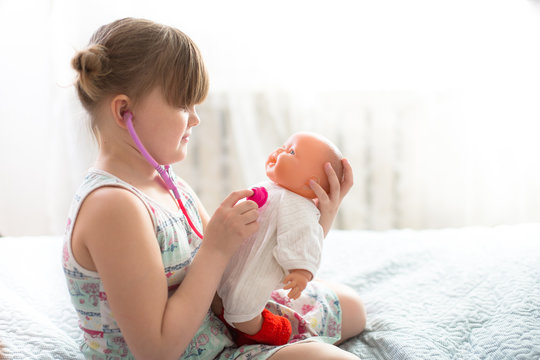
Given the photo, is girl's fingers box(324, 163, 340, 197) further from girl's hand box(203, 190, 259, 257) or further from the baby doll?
girl's hand box(203, 190, 259, 257)

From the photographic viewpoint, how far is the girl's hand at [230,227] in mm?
870

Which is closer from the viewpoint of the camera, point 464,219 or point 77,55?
point 77,55

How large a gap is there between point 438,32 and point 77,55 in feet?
4.87

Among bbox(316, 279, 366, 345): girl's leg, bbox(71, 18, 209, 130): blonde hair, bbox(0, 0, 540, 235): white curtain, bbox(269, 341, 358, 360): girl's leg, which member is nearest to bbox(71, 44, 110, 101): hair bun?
bbox(71, 18, 209, 130): blonde hair

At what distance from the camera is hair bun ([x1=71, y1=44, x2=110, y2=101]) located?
32.6 inches

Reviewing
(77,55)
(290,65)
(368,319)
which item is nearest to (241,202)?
(77,55)

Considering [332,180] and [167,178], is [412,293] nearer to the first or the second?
[332,180]

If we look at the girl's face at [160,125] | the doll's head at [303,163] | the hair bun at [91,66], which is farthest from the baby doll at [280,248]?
the hair bun at [91,66]

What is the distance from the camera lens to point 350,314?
110cm

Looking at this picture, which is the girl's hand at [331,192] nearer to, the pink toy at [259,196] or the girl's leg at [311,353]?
the pink toy at [259,196]

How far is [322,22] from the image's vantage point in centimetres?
191

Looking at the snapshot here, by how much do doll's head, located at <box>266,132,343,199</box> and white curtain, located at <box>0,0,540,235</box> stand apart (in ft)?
3.47

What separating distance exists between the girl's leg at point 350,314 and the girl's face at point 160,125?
1.56ft

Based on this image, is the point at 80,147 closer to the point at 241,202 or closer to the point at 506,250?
the point at 241,202
